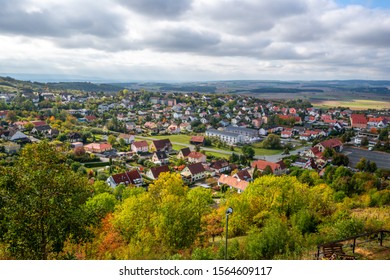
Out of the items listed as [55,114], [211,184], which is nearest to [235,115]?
[55,114]

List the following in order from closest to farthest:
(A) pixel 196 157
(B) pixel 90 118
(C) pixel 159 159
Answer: (C) pixel 159 159 → (A) pixel 196 157 → (B) pixel 90 118

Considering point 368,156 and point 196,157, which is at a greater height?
point 368,156

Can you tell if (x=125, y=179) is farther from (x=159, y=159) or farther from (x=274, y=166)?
(x=274, y=166)

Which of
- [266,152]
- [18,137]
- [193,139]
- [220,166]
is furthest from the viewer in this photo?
[193,139]

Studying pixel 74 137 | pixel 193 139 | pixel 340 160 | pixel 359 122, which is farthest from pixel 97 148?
pixel 359 122

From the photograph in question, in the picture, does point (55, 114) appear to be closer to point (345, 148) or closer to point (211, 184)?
point (211, 184)

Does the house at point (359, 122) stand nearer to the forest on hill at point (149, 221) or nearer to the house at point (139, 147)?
the house at point (139, 147)

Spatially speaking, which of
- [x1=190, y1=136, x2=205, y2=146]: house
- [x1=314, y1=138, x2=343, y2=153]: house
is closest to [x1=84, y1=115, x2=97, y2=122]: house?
[x1=190, y1=136, x2=205, y2=146]: house
